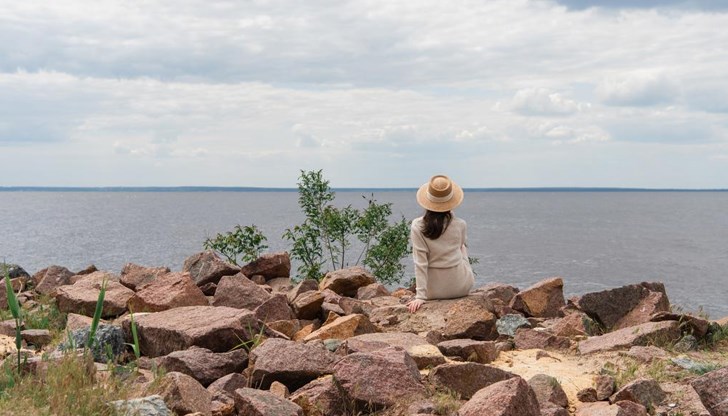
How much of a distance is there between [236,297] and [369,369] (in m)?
5.28

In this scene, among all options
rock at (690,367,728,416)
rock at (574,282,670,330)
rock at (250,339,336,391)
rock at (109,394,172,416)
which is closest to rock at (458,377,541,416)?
rock at (250,339,336,391)

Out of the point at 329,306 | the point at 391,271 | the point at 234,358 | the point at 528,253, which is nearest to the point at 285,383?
the point at 234,358

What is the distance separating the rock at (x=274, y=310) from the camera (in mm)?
11802

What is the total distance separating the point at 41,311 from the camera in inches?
540

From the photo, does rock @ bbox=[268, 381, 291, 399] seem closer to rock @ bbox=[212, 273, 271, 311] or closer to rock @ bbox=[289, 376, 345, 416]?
rock @ bbox=[289, 376, 345, 416]

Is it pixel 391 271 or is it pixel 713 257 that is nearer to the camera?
pixel 391 271

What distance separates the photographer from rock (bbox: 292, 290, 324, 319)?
40.9 ft

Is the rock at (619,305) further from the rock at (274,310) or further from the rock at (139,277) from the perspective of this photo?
the rock at (139,277)

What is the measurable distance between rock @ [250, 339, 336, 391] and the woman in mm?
3196

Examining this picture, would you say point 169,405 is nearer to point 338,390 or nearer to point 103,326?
point 338,390

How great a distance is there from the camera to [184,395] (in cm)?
763

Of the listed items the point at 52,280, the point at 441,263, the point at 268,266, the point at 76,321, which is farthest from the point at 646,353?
the point at 52,280

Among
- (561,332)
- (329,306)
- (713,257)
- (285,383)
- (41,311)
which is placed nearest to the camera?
(285,383)

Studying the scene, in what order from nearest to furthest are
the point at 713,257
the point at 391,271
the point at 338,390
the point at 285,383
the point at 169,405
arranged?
1. the point at 169,405
2. the point at 338,390
3. the point at 285,383
4. the point at 391,271
5. the point at 713,257
